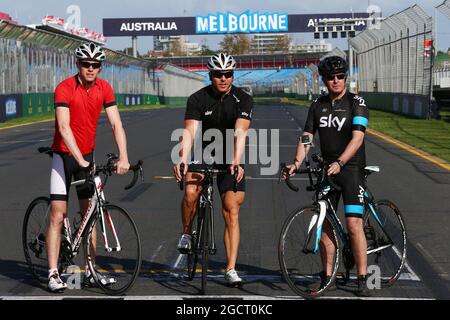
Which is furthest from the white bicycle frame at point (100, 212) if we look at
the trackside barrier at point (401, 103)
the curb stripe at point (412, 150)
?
the trackside barrier at point (401, 103)

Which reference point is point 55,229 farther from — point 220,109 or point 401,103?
point 401,103

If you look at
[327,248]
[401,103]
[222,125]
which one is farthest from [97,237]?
[401,103]

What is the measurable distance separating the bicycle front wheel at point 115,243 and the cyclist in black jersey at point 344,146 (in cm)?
131

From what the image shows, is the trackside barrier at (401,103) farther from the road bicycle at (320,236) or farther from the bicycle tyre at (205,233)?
the bicycle tyre at (205,233)

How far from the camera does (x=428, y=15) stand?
35.7 m

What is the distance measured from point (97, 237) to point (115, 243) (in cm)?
30

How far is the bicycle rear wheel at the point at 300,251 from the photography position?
22.2ft

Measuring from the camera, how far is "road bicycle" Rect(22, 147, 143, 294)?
7000mm

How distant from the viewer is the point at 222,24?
11900 centimetres

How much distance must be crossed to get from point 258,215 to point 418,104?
26.2m

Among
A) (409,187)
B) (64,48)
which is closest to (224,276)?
(409,187)

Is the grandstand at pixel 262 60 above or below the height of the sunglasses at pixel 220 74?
above

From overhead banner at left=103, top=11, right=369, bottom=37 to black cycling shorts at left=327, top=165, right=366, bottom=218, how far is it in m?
109
